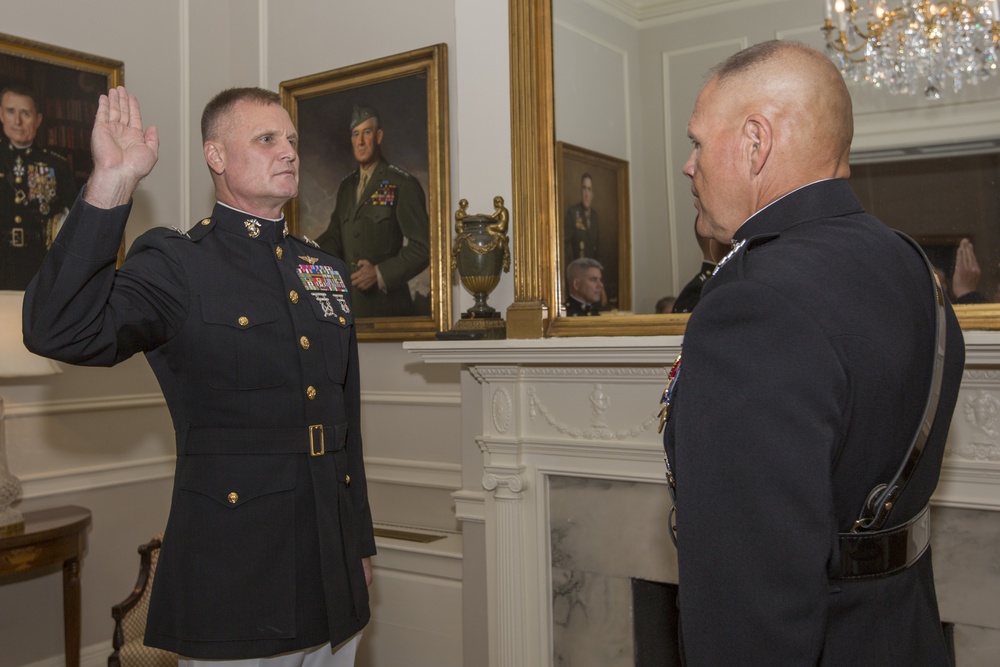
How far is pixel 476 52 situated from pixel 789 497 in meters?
2.83

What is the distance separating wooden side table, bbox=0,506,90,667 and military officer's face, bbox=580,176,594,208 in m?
2.37

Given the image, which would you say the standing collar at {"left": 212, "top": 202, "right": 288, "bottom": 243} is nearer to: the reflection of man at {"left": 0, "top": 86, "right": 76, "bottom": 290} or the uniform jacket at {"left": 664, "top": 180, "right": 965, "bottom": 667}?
the uniform jacket at {"left": 664, "top": 180, "right": 965, "bottom": 667}

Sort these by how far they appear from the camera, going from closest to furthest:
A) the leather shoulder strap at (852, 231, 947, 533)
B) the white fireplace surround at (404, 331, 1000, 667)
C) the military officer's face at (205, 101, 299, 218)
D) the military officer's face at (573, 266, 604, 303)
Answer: the leather shoulder strap at (852, 231, 947, 533)
the military officer's face at (205, 101, 299, 218)
the white fireplace surround at (404, 331, 1000, 667)
the military officer's face at (573, 266, 604, 303)

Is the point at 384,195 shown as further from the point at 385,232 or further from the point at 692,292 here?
the point at 692,292

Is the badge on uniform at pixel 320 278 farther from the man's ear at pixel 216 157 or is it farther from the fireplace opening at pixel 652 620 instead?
the fireplace opening at pixel 652 620

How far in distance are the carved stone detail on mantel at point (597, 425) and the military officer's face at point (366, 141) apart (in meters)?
1.73

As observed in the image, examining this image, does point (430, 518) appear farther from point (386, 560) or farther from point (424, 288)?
point (424, 288)

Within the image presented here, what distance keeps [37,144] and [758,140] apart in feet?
11.7

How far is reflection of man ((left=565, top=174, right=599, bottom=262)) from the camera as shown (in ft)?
10.2

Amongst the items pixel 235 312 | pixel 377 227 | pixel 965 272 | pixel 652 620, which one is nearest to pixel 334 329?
pixel 235 312

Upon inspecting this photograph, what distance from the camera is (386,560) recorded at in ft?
12.6

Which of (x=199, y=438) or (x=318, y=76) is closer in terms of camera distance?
(x=199, y=438)

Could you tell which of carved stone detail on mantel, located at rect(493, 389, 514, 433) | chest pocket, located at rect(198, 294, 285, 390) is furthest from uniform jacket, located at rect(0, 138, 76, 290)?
chest pocket, located at rect(198, 294, 285, 390)

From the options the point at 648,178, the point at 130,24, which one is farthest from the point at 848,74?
the point at 130,24
